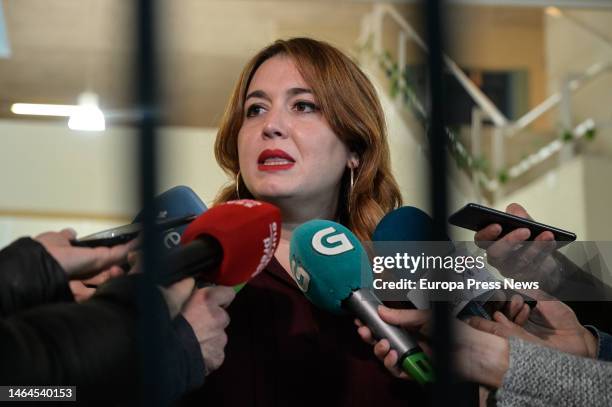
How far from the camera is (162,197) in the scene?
121cm

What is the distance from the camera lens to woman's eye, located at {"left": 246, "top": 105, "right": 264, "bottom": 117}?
1428mm

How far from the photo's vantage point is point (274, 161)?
134 centimetres

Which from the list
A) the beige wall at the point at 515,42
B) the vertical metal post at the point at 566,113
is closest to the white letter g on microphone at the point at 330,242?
the vertical metal post at the point at 566,113

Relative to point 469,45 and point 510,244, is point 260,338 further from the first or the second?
point 469,45

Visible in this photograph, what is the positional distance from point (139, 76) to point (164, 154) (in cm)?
7

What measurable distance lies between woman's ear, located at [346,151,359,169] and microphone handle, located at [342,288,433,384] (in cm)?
41

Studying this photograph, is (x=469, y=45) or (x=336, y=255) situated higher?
(x=469, y=45)

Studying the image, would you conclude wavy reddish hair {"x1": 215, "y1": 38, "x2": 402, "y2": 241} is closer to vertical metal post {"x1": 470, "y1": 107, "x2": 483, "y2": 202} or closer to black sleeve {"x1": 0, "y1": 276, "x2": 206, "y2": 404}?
black sleeve {"x1": 0, "y1": 276, "x2": 206, "y2": 404}

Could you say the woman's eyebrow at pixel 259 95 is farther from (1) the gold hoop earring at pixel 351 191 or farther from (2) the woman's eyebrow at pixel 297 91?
(1) the gold hoop earring at pixel 351 191

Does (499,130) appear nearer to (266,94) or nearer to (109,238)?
(266,94)

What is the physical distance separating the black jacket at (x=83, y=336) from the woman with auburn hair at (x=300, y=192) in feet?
0.91

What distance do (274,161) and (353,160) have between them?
18 cm

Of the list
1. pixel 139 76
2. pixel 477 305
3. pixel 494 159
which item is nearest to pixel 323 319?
pixel 477 305

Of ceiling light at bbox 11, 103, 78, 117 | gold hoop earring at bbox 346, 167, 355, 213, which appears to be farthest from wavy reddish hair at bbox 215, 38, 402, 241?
ceiling light at bbox 11, 103, 78, 117
